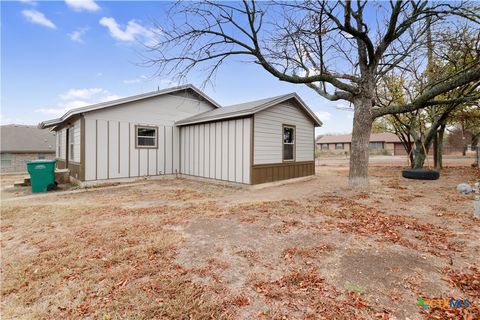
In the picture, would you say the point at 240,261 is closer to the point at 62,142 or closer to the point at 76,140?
the point at 76,140

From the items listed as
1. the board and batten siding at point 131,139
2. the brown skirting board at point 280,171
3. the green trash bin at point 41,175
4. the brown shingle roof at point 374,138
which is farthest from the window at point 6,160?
the brown shingle roof at point 374,138

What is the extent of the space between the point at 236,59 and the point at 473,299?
7.96 metres

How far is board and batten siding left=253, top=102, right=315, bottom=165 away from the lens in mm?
9023

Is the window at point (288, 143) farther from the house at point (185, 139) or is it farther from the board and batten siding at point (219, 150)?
the board and batten siding at point (219, 150)

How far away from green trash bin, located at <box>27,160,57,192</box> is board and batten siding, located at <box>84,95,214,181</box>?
1290 mm

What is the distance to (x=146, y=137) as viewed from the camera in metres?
11.1

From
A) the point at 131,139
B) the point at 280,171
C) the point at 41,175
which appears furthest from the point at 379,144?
the point at 41,175

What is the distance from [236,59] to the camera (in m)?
7.97

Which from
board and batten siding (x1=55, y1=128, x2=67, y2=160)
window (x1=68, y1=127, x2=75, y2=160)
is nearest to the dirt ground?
window (x1=68, y1=127, x2=75, y2=160)

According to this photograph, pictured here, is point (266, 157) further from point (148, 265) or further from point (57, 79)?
point (57, 79)

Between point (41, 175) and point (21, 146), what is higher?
point (21, 146)

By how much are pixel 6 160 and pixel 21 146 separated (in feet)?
5.52

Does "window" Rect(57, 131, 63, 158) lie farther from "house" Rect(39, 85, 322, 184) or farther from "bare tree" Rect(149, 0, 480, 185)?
"bare tree" Rect(149, 0, 480, 185)

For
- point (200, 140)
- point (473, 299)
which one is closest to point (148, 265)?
point (473, 299)
